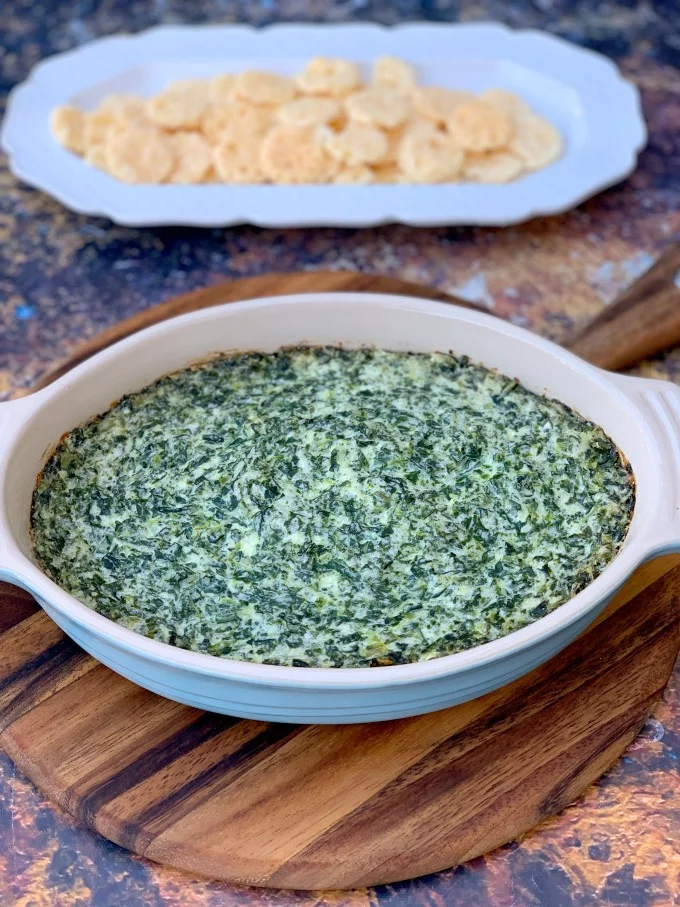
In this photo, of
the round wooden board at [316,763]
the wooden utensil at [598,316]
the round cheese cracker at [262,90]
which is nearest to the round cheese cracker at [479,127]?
the round cheese cracker at [262,90]

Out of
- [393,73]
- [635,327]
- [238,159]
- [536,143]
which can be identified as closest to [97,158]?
[238,159]

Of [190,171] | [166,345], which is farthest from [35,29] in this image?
[166,345]

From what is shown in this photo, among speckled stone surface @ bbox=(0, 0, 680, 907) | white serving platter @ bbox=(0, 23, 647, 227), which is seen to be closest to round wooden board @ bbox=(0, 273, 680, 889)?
speckled stone surface @ bbox=(0, 0, 680, 907)

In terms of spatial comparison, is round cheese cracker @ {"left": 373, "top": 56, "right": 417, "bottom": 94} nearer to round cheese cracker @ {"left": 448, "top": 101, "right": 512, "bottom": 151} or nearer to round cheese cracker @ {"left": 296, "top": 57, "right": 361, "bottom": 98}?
round cheese cracker @ {"left": 296, "top": 57, "right": 361, "bottom": 98}

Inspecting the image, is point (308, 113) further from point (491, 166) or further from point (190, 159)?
point (491, 166)

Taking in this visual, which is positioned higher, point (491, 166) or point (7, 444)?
point (7, 444)

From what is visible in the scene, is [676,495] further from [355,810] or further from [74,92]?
[74,92]

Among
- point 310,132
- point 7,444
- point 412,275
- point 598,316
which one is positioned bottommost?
point 412,275

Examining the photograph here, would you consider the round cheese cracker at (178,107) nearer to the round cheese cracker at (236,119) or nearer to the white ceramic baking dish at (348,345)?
the round cheese cracker at (236,119)
